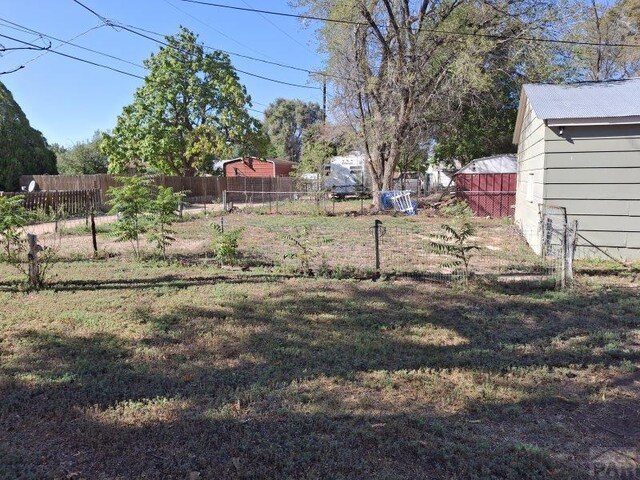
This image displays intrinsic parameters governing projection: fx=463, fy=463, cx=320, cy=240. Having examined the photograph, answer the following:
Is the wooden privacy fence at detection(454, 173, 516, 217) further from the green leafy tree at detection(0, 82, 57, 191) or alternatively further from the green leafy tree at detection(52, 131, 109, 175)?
the green leafy tree at detection(52, 131, 109, 175)

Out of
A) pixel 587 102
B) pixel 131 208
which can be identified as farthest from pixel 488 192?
pixel 131 208

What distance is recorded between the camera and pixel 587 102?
9.30 meters

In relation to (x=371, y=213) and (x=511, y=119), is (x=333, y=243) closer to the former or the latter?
(x=371, y=213)

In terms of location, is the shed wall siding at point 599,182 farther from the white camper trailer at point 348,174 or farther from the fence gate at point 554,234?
the white camper trailer at point 348,174

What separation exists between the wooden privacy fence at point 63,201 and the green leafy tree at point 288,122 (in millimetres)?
44031

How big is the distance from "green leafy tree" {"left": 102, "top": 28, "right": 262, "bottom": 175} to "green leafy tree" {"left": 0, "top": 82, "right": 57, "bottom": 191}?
4411 mm

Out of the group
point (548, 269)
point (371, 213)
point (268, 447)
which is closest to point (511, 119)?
point (371, 213)

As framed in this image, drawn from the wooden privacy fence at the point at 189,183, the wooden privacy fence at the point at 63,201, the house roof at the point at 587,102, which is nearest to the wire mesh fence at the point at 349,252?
the house roof at the point at 587,102

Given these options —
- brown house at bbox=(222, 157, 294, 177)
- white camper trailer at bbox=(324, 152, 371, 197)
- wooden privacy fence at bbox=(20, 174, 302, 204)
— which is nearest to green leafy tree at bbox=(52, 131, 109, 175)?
brown house at bbox=(222, 157, 294, 177)

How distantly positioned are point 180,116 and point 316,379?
2962 centimetres

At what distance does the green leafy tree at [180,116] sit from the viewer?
29266mm

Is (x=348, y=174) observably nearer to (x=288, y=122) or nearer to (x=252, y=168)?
Result: (x=252, y=168)

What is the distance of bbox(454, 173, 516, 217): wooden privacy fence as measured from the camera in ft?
63.3

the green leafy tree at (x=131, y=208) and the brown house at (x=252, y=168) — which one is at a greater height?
the brown house at (x=252, y=168)
